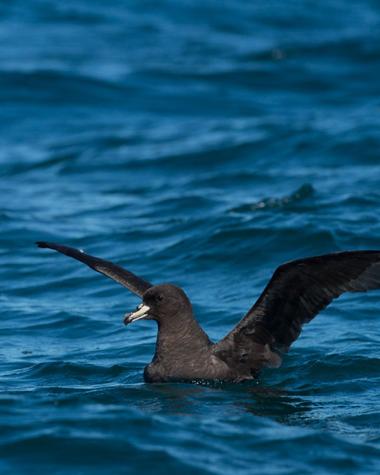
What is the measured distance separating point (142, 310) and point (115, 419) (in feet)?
4.74

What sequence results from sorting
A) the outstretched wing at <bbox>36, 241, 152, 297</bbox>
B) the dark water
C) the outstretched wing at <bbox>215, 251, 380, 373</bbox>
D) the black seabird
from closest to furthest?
the dark water
the outstretched wing at <bbox>215, 251, 380, 373</bbox>
the black seabird
the outstretched wing at <bbox>36, 241, 152, 297</bbox>

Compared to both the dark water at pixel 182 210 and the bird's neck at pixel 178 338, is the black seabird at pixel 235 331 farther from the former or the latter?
the dark water at pixel 182 210

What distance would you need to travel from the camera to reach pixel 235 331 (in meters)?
9.88

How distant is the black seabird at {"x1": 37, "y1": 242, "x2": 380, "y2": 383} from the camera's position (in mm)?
9492

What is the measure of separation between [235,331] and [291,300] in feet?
1.94

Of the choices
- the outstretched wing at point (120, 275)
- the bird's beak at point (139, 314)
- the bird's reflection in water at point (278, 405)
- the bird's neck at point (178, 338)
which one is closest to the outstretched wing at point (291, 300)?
the bird's neck at point (178, 338)

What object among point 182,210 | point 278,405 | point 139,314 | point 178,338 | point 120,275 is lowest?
point 278,405

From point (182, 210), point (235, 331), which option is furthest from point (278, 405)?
point (182, 210)

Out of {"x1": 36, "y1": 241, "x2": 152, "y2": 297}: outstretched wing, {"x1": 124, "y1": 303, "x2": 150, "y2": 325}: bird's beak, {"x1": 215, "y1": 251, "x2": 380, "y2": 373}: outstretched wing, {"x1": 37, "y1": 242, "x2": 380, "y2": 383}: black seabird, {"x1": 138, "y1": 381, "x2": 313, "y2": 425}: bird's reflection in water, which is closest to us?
{"x1": 138, "y1": 381, "x2": 313, "y2": 425}: bird's reflection in water

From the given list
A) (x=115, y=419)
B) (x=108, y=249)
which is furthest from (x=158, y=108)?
(x=115, y=419)

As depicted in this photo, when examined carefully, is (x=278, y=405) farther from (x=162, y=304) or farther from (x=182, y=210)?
(x=182, y=210)

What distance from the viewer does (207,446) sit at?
8.05 meters

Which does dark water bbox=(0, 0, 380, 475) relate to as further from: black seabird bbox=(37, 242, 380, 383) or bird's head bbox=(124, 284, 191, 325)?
bird's head bbox=(124, 284, 191, 325)

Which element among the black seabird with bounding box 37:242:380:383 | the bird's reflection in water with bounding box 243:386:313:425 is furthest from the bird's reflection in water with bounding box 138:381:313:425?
the black seabird with bounding box 37:242:380:383
